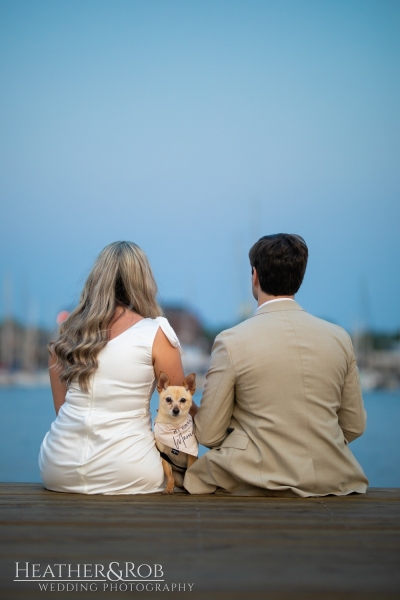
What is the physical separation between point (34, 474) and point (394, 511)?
18.9m

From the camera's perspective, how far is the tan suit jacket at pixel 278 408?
342 cm

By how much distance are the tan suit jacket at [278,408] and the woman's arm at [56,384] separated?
84 centimetres

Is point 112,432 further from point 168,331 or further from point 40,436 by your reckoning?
point 40,436

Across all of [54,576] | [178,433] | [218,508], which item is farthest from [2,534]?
[178,433]

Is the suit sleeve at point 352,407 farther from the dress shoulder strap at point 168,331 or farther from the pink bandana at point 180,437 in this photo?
the dress shoulder strap at point 168,331

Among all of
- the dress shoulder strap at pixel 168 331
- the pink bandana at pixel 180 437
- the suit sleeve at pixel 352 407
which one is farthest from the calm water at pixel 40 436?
the dress shoulder strap at pixel 168 331

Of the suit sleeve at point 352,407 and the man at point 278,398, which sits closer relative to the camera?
the man at point 278,398

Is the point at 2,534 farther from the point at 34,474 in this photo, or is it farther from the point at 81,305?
the point at 34,474

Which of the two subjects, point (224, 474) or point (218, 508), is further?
point (224, 474)

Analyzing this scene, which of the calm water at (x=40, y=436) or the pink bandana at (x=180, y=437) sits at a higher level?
the pink bandana at (x=180, y=437)

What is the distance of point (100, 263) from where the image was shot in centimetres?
379

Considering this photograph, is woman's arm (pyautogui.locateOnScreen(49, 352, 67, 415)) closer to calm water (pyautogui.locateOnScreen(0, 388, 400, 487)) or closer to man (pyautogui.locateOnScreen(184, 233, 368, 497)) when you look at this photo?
man (pyautogui.locateOnScreen(184, 233, 368, 497))

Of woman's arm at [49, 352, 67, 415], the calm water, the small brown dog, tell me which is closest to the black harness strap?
the small brown dog

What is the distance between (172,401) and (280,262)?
2.87ft
